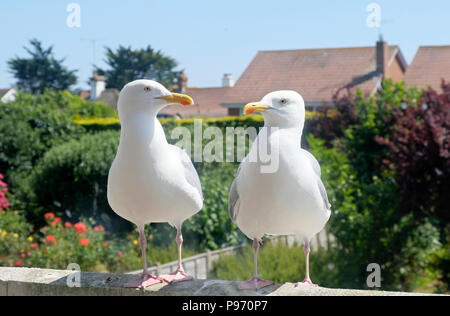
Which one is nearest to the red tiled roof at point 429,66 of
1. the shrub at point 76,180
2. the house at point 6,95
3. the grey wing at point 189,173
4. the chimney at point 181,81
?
the chimney at point 181,81

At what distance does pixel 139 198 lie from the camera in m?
2.47

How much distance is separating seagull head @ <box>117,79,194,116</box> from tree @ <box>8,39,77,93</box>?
3446cm

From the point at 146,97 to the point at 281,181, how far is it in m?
0.67

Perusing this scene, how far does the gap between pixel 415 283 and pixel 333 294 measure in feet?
17.2

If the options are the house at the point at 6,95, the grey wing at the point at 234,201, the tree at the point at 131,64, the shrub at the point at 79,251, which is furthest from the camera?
the tree at the point at 131,64

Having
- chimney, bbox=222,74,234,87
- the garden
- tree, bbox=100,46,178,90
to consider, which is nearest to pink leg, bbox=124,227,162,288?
the garden

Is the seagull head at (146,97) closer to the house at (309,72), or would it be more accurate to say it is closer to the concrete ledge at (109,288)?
the concrete ledge at (109,288)

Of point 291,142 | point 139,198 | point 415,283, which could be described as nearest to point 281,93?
point 291,142

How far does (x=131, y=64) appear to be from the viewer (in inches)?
1288

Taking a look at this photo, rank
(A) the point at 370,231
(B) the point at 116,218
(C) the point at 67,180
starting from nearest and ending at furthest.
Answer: (A) the point at 370,231
(B) the point at 116,218
(C) the point at 67,180

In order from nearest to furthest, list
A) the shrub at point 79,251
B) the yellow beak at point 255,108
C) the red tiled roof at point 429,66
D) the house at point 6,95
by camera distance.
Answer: the yellow beak at point 255,108, the shrub at point 79,251, the house at point 6,95, the red tiled roof at point 429,66

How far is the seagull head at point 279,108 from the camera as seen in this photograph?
2314 millimetres

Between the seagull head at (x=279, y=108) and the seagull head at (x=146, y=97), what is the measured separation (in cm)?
31

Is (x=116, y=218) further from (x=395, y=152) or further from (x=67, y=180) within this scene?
(x=395, y=152)
